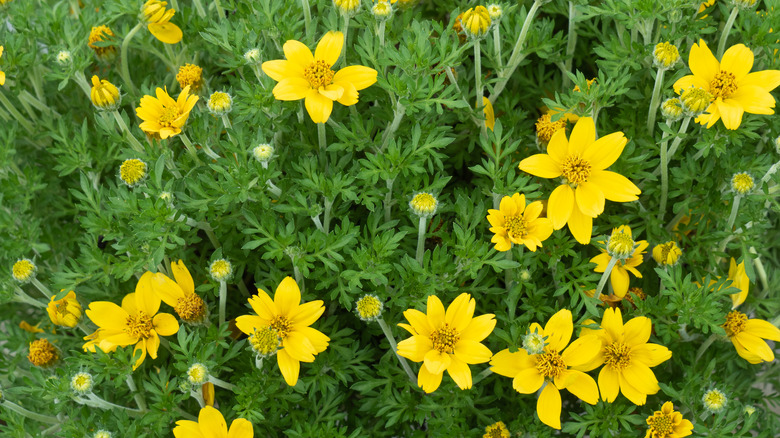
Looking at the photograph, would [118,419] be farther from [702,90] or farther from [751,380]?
[751,380]

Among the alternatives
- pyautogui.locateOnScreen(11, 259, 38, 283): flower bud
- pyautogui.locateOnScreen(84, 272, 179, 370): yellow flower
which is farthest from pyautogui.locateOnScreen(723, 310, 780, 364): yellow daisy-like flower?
pyautogui.locateOnScreen(11, 259, 38, 283): flower bud

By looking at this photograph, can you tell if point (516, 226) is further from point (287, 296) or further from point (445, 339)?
point (287, 296)

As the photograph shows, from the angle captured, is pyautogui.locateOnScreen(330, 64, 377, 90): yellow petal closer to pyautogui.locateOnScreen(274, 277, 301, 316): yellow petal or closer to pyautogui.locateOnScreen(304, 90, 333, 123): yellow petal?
pyautogui.locateOnScreen(304, 90, 333, 123): yellow petal

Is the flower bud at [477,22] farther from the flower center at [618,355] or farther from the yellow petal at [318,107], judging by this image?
the flower center at [618,355]

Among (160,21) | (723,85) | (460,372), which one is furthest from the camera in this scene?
(160,21)

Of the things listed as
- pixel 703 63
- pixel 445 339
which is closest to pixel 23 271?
pixel 445 339

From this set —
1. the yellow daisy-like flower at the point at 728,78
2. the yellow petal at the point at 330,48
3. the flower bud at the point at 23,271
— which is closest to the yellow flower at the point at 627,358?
the yellow daisy-like flower at the point at 728,78
